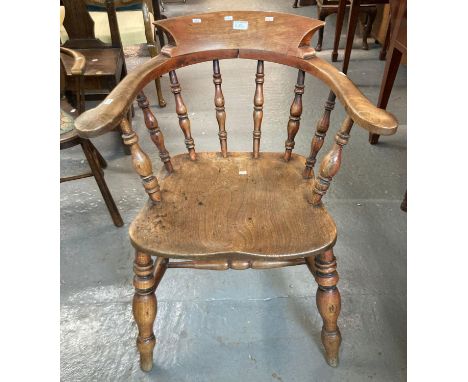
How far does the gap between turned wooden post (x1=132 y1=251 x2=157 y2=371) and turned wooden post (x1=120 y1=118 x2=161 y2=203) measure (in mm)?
180

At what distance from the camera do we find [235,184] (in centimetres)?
124

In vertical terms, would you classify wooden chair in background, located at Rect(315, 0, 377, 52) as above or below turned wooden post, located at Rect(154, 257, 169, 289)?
above

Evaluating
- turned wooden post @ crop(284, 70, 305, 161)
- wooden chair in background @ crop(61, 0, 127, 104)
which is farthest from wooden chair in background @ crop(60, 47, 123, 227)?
turned wooden post @ crop(284, 70, 305, 161)

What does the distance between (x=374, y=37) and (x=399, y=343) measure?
3347 millimetres

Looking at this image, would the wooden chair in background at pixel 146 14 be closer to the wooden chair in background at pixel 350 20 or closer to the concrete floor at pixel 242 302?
the concrete floor at pixel 242 302

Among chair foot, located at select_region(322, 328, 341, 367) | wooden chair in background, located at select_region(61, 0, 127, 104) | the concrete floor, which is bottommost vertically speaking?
Result: the concrete floor

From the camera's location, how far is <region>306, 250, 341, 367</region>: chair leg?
111 centimetres

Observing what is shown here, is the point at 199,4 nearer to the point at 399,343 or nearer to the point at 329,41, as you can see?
the point at 329,41

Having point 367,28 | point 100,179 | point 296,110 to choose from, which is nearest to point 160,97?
point 100,179

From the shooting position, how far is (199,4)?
5.20 metres

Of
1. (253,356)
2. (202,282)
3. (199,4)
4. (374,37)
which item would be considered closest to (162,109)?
(202,282)

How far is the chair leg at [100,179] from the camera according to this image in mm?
Result: 1646

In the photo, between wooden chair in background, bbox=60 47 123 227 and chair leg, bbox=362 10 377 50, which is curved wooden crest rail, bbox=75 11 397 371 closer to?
wooden chair in background, bbox=60 47 123 227

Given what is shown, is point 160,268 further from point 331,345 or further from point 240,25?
point 240,25
